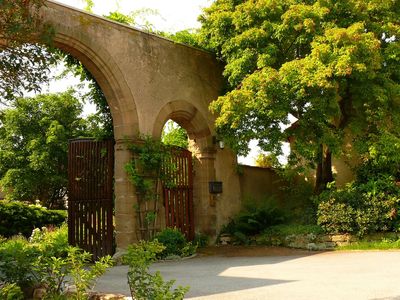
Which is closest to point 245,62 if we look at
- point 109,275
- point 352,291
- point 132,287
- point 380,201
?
point 380,201

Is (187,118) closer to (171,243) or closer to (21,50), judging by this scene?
(171,243)

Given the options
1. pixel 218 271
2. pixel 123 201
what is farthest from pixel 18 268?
pixel 123 201

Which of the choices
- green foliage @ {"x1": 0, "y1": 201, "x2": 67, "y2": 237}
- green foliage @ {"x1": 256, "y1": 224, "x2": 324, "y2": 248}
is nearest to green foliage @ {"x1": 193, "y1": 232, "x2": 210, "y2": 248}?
green foliage @ {"x1": 256, "y1": 224, "x2": 324, "y2": 248}

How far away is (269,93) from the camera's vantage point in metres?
11.2

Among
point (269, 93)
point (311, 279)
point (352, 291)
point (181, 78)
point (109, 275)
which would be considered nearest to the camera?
point (352, 291)

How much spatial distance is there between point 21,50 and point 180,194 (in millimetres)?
7302

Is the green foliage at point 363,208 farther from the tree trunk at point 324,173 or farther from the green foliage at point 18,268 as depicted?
the green foliage at point 18,268

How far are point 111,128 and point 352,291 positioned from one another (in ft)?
25.6

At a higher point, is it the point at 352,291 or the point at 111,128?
the point at 111,128

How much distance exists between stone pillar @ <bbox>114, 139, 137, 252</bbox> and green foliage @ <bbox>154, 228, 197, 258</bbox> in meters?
0.65

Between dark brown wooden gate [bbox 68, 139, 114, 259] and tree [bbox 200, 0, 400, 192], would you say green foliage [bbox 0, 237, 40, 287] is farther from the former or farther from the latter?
tree [bbox 200, 0, 400, 192]

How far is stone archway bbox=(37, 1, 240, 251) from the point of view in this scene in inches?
420

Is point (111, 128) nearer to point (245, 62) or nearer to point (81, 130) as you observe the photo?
point (245, 62)

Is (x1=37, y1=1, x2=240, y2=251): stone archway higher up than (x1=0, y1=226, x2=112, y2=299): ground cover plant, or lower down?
higher up
